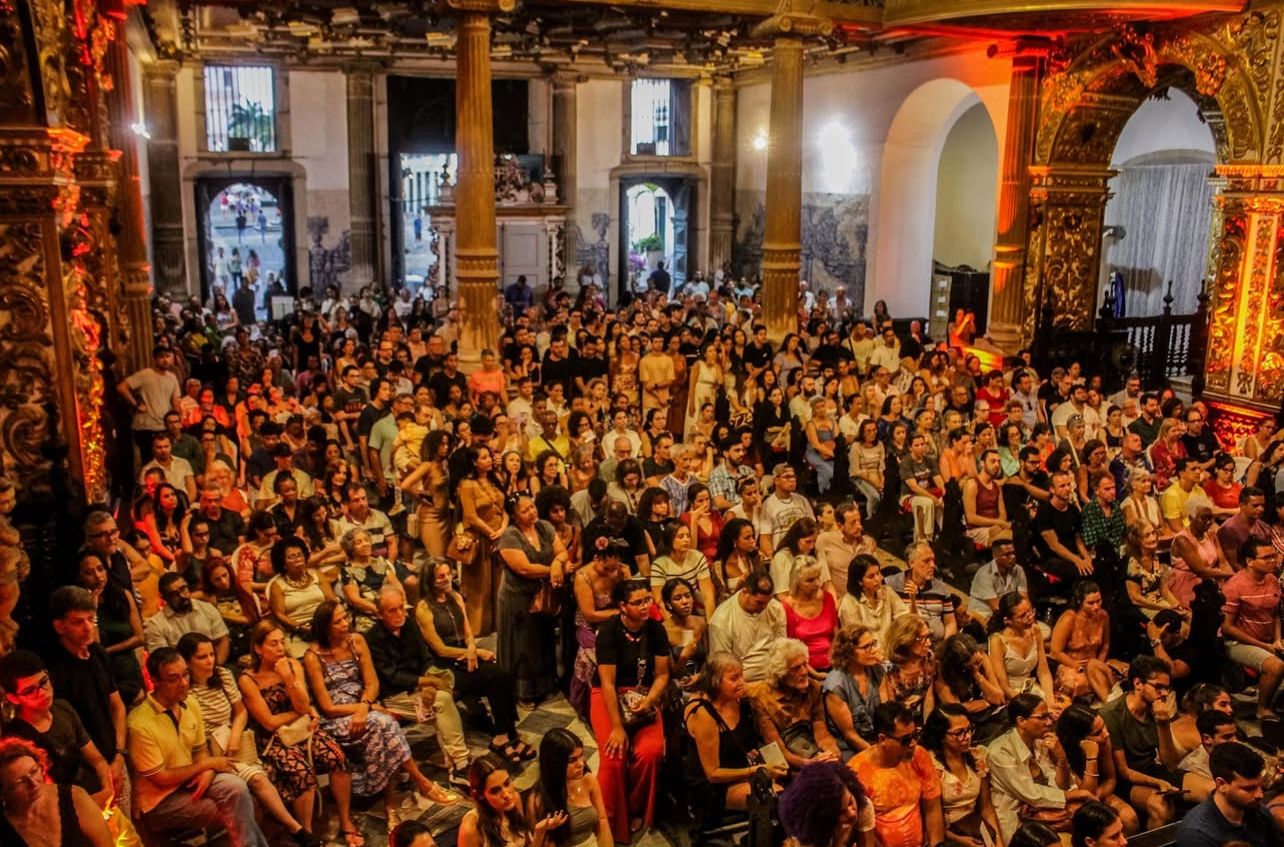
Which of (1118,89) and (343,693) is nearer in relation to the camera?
(343,693)

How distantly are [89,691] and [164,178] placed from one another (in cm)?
1652

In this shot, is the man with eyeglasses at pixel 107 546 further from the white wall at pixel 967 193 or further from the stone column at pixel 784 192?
the white wall at pixel 967 193

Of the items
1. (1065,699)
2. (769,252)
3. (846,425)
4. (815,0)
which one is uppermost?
(815,0)

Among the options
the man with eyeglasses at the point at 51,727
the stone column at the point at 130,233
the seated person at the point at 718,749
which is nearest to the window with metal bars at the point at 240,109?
the stone column at the point at 130,233

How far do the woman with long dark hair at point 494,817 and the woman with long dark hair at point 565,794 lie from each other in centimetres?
10

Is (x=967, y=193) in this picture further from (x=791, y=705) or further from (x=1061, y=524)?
(x=791, y=705)

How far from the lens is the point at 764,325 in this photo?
15133mm

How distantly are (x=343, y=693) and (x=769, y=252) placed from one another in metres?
10.4

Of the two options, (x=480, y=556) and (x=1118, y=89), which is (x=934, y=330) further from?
(x=480, y=556)

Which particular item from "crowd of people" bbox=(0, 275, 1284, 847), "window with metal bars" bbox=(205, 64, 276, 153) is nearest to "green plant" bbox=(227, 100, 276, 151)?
"window with metal bars" bbox=(205, 64, 276, 153)

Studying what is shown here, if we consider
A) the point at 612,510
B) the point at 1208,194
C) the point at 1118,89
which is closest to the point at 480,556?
the point at 612,510

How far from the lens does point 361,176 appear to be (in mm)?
22406

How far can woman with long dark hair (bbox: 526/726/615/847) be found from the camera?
190 inches

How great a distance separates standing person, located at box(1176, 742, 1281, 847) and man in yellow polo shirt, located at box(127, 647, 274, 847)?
4257 mm
